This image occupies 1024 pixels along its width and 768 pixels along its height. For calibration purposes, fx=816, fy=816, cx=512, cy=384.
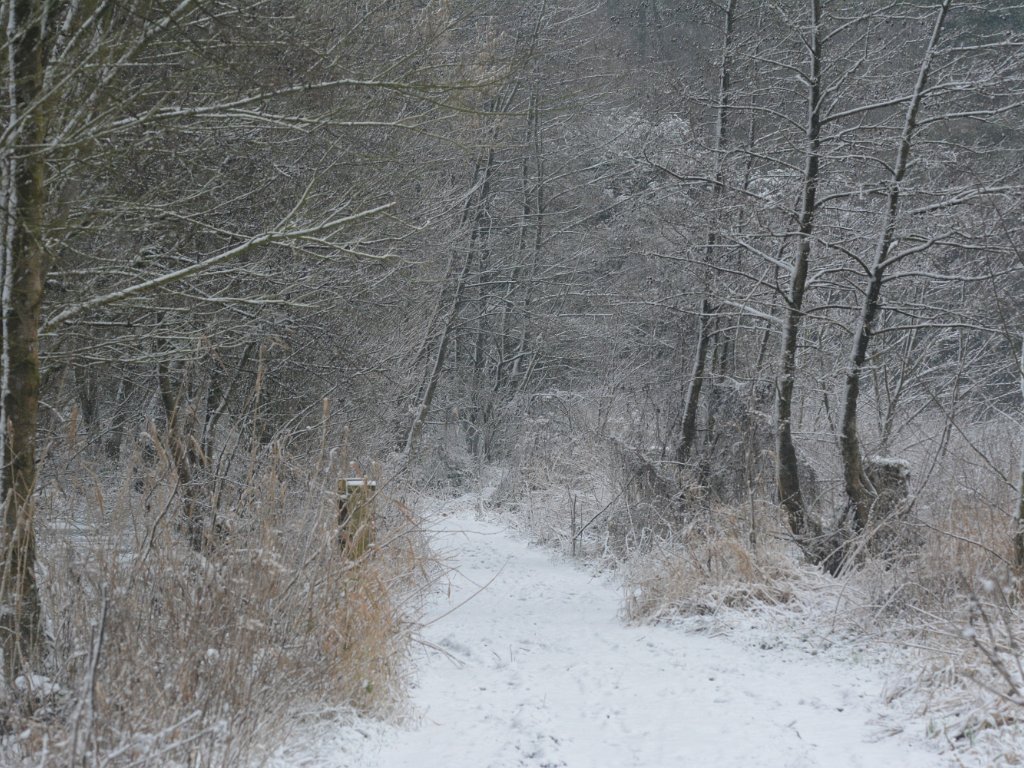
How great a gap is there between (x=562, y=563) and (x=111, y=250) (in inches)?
229

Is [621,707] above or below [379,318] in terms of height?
below

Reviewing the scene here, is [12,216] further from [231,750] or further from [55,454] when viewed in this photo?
[55,454]

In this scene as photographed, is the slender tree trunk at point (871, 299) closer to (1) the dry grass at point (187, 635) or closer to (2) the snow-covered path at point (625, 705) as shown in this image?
(2) the snow-covered path at point (625, 705)

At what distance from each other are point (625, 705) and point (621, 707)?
0.12ft

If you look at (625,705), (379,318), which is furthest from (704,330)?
(625,705)

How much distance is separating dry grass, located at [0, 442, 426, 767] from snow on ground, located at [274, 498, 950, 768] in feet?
1.17

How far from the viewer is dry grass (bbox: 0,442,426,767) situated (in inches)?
99.0

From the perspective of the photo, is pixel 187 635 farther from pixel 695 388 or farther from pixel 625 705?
pixel 695 388

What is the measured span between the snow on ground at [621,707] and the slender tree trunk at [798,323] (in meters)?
1.58

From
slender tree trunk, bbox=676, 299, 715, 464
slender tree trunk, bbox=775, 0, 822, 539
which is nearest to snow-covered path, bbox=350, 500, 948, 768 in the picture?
slender tree trunk, bbox=775, 0, 822, 539

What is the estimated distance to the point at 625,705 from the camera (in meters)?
4.43

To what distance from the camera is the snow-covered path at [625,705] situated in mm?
3615

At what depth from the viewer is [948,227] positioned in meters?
5.86

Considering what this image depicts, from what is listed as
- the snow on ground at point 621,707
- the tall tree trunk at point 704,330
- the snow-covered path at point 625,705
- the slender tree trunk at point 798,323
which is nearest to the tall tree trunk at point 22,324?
the snow on ground at point 621,707
